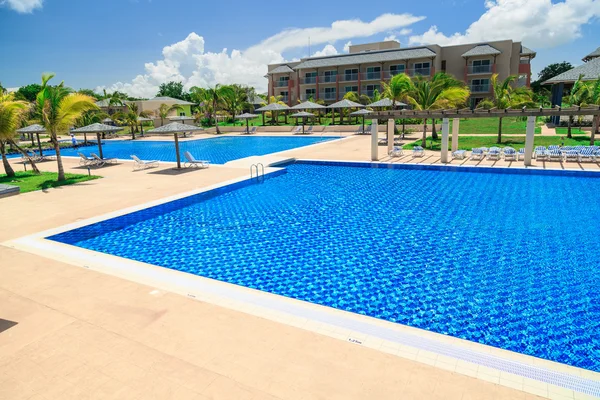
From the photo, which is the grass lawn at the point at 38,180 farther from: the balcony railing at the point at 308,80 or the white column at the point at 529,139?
the balcony railing at the point at 308,80

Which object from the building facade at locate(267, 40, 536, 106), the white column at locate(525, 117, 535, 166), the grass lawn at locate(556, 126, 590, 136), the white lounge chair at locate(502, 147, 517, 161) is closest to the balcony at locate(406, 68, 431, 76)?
the building facade at locate(267, 40, 536, 106)

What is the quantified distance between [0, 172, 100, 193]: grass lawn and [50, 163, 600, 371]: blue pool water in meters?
6.40

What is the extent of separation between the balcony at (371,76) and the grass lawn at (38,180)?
40.0 m

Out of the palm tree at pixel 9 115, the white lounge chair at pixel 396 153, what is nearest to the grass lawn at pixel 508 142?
the white lounge chair at pixel 396 153

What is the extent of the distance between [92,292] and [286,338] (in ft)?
11.1

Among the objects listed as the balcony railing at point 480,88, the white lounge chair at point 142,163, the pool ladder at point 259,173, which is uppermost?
the balcony railing at point 480,88

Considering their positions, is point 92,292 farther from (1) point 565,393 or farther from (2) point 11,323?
(1) point 565,393

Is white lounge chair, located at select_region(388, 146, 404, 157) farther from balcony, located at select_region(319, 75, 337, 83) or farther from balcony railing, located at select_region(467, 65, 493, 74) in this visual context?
balcony, located at select_region(319, 75, 337, 83)

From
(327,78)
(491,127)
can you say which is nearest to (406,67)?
(327,78)

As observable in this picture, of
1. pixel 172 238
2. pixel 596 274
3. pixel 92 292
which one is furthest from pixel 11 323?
pixel 596 274

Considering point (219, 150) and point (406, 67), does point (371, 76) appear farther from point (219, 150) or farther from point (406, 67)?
point (219, 150)

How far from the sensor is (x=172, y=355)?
14.5 feet

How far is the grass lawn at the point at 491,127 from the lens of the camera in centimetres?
2911

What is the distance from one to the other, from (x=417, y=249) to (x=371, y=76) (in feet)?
147
